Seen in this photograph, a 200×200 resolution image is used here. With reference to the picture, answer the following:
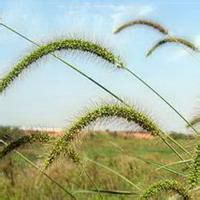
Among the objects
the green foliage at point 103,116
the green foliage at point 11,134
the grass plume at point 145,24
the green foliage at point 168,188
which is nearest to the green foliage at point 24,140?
the green foliage at point 11,134

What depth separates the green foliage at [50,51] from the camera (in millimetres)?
2806

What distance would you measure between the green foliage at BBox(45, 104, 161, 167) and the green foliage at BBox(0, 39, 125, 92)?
0.40m

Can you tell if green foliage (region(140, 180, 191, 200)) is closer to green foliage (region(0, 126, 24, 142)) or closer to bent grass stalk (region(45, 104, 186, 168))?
bent grass stalk (region(45, 104, 186, 168))

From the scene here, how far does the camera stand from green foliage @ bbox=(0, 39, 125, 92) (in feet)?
9.21

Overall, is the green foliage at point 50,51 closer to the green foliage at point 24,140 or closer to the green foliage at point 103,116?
the green foliage at point 24,140

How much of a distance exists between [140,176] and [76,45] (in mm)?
3249

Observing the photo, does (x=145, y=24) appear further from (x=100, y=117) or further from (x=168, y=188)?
(x=168, y=188)

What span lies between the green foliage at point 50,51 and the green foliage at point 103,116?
40cm

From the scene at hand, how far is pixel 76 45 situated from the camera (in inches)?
111

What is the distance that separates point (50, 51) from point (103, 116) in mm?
499

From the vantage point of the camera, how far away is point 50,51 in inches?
110

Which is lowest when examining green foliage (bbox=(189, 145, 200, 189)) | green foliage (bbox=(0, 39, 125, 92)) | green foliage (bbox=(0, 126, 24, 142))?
green foliage (bbox=(189, 145, 200, 189))

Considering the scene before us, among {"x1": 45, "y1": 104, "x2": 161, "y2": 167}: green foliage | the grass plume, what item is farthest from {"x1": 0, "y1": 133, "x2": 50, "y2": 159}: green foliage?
the grass plume

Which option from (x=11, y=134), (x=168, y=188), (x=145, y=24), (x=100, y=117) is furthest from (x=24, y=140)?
(x=145, y=24)
